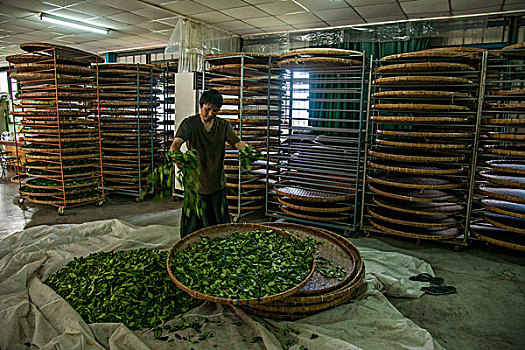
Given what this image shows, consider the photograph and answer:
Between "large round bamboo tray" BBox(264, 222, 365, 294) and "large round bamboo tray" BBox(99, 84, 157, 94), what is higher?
"large round bamboo tray" BBox(99, 84, 157, 94)

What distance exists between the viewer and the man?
3162 mm

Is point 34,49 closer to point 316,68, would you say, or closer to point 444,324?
point 316,68

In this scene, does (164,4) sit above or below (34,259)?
above

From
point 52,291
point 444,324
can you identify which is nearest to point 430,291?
point 444,324

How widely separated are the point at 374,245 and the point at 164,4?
18.0 ft

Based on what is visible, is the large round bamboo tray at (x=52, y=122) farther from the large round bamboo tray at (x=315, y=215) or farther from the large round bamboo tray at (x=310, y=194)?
the large round bamboo tray at (x=315, y=215)

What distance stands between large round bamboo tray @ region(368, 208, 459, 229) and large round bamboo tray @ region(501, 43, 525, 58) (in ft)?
6.41

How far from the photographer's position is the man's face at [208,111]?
3.11m

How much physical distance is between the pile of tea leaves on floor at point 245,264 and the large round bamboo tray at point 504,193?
2.38 metres

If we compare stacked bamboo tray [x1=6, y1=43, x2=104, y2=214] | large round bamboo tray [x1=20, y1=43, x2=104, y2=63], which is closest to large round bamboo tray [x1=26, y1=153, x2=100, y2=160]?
stacked bamboo tray [x1=6, y1=43, x2=104, y2=214]

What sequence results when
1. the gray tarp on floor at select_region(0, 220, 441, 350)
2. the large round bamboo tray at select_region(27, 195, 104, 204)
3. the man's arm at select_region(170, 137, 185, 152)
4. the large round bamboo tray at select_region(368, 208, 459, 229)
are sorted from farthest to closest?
the large round bamboo tray at select_region(27, 195, 104, 204) < the large round bamboo tray at select_region(368, 208, 459, 229) < the man's arm at select_region(170, 137, 185, 152) < the gray tarp on floor at select_region(0, 220, 441, 350)

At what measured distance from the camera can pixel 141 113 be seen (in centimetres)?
622

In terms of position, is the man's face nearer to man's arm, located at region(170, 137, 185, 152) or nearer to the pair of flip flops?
man's arm, located at region(170, 137, 185, 152)

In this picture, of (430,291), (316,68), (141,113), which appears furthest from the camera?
(141,113)
